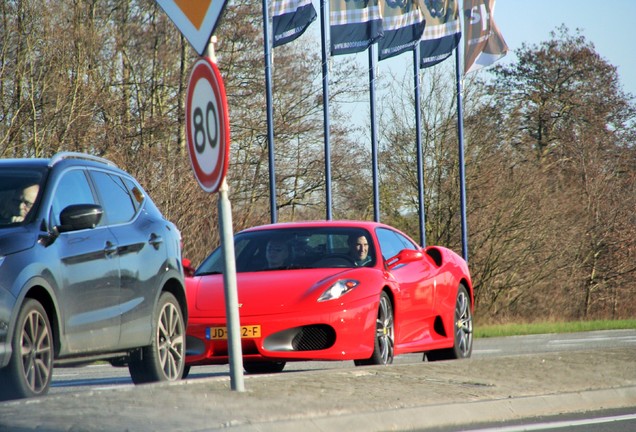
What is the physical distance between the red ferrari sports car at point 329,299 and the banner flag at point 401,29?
18.8 metres

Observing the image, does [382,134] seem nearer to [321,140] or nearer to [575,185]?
[321,140]

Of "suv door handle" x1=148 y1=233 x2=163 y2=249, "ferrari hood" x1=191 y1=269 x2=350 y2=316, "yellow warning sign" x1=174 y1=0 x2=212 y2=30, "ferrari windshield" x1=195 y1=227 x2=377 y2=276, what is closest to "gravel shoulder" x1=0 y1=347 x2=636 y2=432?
"ferrari hood" x1=191 y1=269 x2=350 y2=316

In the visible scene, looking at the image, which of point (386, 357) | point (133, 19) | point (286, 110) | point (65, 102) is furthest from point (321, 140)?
point (386, 357)

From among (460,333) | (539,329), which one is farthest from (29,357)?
(539,329)

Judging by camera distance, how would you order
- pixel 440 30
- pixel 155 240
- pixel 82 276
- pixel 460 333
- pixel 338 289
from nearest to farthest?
pixel 82 276 → pixel 155 240 → pixel 338 289 → pixel 460 333 → pixel 440 30

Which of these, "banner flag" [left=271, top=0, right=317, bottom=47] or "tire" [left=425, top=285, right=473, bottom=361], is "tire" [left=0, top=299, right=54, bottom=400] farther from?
"banner flag" [left=271, top=0, right=317, bottom=47]

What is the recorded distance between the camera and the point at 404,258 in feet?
39.9

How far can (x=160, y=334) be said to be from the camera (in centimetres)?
957

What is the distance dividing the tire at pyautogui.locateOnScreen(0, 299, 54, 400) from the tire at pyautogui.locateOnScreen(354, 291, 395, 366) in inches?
162

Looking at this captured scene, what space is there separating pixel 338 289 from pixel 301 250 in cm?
121

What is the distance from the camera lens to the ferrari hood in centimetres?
1101

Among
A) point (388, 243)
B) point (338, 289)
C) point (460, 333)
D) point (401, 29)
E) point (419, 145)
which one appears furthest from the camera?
point (419, 145)

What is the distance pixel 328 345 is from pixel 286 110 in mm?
28040

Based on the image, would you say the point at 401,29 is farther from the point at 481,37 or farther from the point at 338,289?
the point at 338,289
